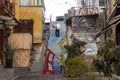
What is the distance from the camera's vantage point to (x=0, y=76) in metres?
20.8

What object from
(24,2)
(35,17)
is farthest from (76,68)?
(24,2)

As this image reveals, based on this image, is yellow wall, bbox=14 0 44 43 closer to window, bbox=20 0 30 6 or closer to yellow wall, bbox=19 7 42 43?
yellow wall, bbox=19 7 42 43

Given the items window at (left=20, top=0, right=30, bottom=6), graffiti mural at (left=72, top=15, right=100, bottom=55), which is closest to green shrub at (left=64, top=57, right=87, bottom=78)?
graffiti mural at (left=72, top=15, right=100, bottom=55)

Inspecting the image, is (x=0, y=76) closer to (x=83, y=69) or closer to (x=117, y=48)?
(x=83, y=69)

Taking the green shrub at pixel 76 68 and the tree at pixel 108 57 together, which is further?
the green shrub at pixel 76 68

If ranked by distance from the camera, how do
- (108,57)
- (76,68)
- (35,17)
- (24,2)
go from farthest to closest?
(24,2) → (35,17) → (76,68) → (108,57)

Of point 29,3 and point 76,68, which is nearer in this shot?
point 76,68

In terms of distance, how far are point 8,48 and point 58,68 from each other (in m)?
7.88

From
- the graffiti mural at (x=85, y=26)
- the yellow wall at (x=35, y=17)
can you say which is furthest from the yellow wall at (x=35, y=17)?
the graffiti mural at (x=85, y=26)

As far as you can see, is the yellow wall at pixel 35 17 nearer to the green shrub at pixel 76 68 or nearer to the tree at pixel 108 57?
the green shrub at pixel 76 68

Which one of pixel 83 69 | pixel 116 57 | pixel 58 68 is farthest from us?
pixel 58 68

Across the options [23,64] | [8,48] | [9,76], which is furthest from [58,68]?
[9,76]

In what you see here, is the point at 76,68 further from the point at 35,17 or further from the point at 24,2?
the point at 24,2

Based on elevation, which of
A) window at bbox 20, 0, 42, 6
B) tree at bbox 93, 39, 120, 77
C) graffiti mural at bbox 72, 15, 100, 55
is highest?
window at bbox 20, 0, 42, 6
